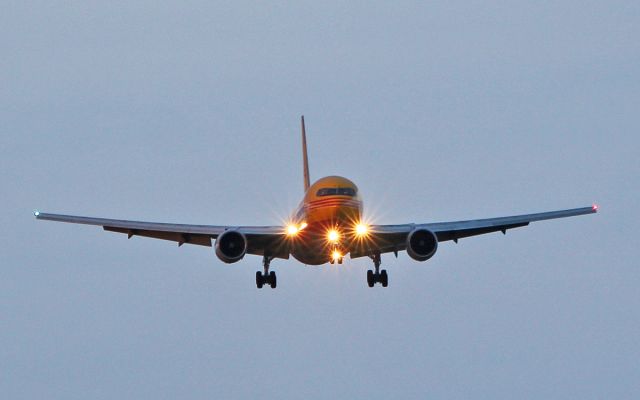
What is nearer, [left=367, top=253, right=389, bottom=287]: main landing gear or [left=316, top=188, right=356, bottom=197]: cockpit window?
[left=316, top=188, right=356, bottom=197]: cockpit window

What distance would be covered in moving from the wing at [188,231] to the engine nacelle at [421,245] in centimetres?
533

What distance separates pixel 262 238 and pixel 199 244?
4.90 meters

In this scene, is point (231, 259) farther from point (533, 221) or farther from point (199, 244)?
point (533, 221)

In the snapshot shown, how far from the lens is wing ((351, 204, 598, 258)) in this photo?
58656 mm

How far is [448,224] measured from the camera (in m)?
61.9

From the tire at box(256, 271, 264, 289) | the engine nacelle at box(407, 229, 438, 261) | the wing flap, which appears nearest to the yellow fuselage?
Answer: the engine nacelle at box(407, 229, 438, 261)

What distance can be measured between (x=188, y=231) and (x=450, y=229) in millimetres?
11361

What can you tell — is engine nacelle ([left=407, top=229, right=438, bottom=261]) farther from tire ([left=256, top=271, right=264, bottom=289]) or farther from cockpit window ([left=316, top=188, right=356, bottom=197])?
tire ([left=256, top=271, right=264, bottom=289])

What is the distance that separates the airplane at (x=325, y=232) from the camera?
56.0m

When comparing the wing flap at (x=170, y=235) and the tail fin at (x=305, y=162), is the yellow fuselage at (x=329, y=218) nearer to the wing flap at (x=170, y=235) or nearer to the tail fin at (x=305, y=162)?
the wing flap at (x=170, y=235)

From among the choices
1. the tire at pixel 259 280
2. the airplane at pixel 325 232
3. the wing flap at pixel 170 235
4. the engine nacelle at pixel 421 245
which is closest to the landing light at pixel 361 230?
the airplane at pixel 325 232

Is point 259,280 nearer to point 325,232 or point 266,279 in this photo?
point 266,279

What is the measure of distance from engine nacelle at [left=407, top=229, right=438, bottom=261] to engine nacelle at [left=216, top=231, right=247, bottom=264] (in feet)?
22.4

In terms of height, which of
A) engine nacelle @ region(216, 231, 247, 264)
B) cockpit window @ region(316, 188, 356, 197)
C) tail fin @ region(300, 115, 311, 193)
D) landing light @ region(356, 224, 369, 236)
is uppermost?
tail fin @ region(300, 115, 311, 193)
